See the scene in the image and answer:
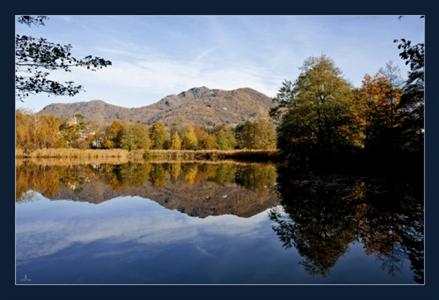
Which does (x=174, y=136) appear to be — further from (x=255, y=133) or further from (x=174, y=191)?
(x=174, y=191)

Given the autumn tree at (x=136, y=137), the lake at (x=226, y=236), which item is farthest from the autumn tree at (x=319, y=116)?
the autumn tree at (x=136, y=137)

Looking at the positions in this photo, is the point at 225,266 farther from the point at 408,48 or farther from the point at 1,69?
the point at 1,69

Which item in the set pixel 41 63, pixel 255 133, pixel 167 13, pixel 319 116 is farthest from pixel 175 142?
pixel 167 13

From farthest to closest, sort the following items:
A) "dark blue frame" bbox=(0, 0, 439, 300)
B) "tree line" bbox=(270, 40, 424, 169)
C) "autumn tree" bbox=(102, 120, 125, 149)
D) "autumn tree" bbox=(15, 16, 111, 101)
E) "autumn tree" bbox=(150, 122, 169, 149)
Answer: "autumn tree" bbox=(150, 122, 169, 149) → "autumn tree" bbox=(102, 120, 125, 149) → "tree line" bbox=(270, 40, 424, 169) → "autumn tree" bbox=(15, 16, 111, 101) → "dark blue frame" bbox=(0, 0, 439, 300)

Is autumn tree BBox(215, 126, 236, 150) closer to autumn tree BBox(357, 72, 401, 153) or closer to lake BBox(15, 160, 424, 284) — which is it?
autumn tree BBox(357, 72, 401, 153)

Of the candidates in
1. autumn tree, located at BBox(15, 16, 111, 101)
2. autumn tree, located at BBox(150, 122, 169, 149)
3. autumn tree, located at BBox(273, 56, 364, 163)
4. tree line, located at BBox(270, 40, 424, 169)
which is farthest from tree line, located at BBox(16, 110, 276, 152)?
autumn tree, located at BBox(15, 16, 111, 101)

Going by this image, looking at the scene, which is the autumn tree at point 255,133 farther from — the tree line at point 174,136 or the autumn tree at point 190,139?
the autumn tree at point 190,139
